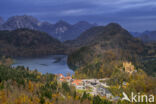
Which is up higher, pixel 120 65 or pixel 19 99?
pixel 19 99

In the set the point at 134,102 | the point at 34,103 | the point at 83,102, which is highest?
the point at 34,103

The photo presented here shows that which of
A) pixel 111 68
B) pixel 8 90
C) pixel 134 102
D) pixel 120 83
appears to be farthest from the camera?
pixel 111 68

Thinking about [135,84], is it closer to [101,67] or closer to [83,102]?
[83,102]

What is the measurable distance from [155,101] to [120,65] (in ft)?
337

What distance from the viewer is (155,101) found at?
64125mm

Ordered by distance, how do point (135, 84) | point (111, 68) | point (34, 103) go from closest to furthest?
1. point (34, 103)
2. point (135, 84)
3. point (111, 68)

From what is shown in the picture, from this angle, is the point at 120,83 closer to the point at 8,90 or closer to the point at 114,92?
the point at 114,92

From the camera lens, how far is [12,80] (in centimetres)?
7656

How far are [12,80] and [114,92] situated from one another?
4906 cm

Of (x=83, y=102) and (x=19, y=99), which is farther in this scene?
(x=83, y=102)

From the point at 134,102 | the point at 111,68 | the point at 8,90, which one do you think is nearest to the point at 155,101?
the point at 134,102

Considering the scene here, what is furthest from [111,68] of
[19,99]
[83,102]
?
[19,99]

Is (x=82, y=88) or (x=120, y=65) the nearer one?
(x=82, y=88)

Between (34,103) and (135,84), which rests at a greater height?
(34,103)
